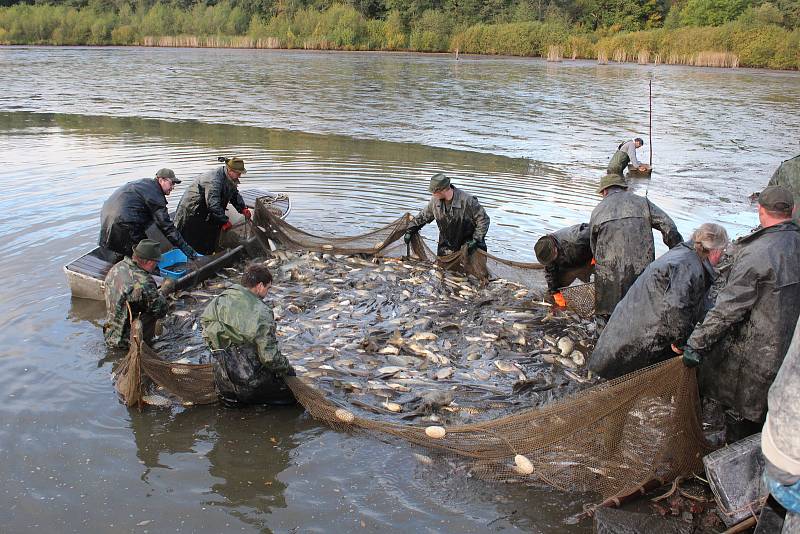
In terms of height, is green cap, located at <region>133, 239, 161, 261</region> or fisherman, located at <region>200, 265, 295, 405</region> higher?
green cap, located at <region>133, 239, 161, 261</region>

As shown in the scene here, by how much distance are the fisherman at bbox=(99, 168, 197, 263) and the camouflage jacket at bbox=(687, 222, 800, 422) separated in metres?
6.72

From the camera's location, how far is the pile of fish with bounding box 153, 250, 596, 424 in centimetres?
649

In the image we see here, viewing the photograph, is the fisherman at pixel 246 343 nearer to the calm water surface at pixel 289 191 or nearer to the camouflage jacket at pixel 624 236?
the calm water surface at pixel 289 191

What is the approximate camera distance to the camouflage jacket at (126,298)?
7043mm

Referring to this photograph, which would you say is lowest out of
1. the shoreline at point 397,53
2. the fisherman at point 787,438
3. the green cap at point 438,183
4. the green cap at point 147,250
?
the green cap at point 147,250

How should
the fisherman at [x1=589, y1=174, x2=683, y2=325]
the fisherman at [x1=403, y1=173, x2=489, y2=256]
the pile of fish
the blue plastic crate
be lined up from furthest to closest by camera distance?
the fisherman at [x1=403, y1=173, x2=489, y2=256]
the blue plastic crate
the fisherman at [x1=589, y1=174, x2=683, y2=325]
the pile of fish

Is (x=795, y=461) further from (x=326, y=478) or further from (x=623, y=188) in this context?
(x=623, y=188)

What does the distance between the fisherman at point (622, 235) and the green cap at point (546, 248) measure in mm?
635

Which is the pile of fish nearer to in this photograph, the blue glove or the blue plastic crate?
the blue plastic crate

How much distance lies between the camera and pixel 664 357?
5680mm

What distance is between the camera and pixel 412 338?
24.8ft

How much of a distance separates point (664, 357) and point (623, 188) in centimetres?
210

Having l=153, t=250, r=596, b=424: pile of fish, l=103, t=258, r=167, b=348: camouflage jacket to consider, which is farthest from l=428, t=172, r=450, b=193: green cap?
l=103, t=258, r=167, b=348: camouflage jacket

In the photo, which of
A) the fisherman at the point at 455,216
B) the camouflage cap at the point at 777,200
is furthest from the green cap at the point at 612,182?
the fisherman at the point at 455,216
